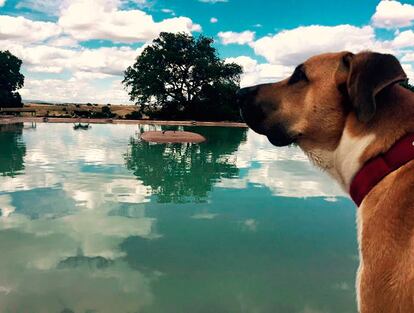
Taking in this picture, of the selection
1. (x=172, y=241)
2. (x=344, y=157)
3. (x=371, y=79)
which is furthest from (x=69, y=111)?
(x=371, y=79)

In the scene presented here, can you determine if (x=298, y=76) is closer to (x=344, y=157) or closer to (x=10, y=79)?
(x=344, y=157)

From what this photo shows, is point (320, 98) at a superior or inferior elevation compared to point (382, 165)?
superior

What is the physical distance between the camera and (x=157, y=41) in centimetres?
6856

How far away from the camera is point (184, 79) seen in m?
67.3

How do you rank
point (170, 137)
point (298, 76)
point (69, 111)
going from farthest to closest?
point (69, 111)
point (170, 137)
point (298, 76)

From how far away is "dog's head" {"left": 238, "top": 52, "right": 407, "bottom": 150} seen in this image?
2557mm

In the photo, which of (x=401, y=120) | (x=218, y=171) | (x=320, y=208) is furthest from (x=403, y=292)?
(x=218, y=171)

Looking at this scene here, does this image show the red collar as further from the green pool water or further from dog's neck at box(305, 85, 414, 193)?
the green pool water

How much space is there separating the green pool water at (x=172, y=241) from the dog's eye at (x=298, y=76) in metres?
5.00

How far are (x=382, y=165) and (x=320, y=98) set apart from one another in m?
0.70

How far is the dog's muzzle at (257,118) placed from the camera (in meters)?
3.16

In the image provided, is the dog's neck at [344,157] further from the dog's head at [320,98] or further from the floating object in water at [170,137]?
the floating object in water at [170,137]

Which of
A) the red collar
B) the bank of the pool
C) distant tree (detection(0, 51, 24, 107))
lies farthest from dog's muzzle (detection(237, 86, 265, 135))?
distant tree (detection(0, 51, 24, 107))

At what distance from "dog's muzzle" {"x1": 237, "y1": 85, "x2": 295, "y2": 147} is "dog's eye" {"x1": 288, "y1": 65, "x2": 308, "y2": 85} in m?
0.27
